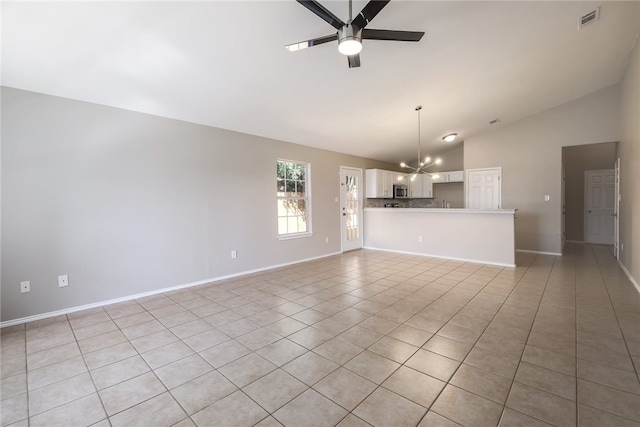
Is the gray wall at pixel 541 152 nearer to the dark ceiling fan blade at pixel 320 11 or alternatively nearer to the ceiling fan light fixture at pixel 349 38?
the ceiling fan light fixture at pixel 349 38

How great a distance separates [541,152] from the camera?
5.96 m

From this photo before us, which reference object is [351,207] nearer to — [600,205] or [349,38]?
[349,38]

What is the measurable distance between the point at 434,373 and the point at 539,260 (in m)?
4.92

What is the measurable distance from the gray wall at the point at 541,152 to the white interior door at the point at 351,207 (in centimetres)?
302

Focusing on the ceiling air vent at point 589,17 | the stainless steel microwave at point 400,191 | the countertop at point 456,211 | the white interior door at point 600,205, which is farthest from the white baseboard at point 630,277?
the stainless steel microwave at point 400,191

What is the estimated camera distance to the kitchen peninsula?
5004 mm

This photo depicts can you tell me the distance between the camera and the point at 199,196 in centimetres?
415

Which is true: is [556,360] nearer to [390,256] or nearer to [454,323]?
[454,323]

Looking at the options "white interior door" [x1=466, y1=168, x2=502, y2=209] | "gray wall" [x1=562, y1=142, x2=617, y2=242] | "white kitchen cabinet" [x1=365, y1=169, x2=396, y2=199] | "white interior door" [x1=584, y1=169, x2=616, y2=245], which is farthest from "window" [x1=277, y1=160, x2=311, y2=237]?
"white interior door" [x1=584, y1=169, x2=616, y2=245]

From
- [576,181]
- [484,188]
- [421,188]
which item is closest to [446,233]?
[484,188]

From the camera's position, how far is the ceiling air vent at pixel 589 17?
9.93ft

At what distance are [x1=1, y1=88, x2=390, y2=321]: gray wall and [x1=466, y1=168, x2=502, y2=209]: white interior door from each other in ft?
16.6

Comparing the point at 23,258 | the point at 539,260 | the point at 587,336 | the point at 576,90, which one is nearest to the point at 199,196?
the point at 23,258

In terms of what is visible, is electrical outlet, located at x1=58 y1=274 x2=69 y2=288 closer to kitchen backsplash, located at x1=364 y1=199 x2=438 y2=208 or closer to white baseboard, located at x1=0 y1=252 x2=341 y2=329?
white baseboard, located at x1=0 y1=252 x2=341 y2=329
